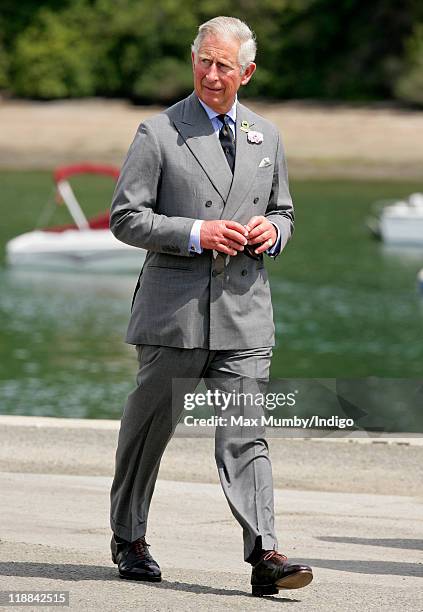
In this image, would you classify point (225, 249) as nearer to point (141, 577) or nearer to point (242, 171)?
point (242, 171)

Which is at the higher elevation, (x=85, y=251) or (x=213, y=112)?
(x=85, y=251)

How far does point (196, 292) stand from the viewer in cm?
489

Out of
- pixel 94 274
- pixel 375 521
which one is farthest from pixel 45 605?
pixel 94 274

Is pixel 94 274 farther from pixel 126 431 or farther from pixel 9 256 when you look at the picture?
pixel 126 431

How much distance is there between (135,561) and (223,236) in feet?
3.54

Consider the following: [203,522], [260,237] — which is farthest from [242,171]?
[203,522]

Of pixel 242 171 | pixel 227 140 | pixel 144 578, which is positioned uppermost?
pixel 227 140

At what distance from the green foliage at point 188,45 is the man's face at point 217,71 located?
59.7 meters

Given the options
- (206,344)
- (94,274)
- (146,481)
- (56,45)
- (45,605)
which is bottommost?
(45,605)

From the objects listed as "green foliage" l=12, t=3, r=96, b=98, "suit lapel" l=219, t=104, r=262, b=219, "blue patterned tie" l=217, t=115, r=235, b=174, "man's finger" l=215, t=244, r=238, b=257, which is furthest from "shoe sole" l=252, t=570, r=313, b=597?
"green foliage" l=12, t=3, r=96, b=98

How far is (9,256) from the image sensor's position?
3216cm

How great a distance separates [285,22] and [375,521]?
6305 centimetres

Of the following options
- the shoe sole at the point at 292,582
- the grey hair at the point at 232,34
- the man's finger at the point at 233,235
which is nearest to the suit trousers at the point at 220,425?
the shoe sole at the point at 292,582

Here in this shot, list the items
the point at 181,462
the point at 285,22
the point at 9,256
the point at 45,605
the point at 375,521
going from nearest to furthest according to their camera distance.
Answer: the point at 45,605, the point at 375,521, the point at 181,462, the point at 9,256, the point at 285,22
